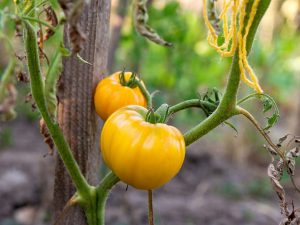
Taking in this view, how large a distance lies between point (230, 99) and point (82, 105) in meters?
0.40

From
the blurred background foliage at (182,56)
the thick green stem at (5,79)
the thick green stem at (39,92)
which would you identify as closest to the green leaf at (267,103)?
the thick green stem at (39,92)

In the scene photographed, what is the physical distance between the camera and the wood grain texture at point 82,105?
128 cm

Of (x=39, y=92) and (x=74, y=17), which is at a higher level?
(x=74, y=17)

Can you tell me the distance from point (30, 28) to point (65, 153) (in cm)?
29

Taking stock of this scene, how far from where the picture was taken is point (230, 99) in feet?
3.55

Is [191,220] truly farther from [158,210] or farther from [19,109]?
[19,109]

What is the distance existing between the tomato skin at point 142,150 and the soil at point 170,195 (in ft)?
5.52

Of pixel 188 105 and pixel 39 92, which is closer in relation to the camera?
pixel 39 92

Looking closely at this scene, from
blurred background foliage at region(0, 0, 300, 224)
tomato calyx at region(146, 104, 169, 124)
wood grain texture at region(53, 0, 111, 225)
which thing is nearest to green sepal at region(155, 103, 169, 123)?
tomato calyx at region(146, 104, 169, 124)

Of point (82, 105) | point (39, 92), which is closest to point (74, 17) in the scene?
point (39, 92)

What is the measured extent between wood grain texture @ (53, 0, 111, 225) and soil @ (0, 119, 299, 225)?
4.57 feet

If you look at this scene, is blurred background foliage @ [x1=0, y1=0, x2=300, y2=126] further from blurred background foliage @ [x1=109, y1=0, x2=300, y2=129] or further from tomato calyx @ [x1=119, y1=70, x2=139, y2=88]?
tomato calyx @ [x1=119, y1=70, x2=139, y2=88]

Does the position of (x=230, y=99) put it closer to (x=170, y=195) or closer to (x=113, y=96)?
(x=113, y=96)

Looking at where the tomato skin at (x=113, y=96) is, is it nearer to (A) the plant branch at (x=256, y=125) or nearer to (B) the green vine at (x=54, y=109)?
(B) the green vine at (x=54, y=109)
